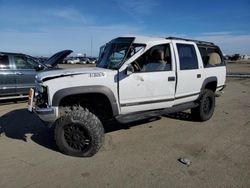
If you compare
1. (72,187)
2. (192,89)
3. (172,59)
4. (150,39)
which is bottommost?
(72,187)

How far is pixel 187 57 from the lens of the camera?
6.20m

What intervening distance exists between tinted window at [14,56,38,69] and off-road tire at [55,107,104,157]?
5.62 m

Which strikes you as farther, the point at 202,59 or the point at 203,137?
the point at 202,59

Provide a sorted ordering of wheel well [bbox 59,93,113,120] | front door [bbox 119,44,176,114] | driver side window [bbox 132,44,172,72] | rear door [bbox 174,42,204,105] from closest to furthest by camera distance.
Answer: wheel well [bbox 59,93,113,120] → front door [bbox 119,44,176,114] → driver side window [bbox 132,44,172,72] → rear door [bbox 174,42,204,105]

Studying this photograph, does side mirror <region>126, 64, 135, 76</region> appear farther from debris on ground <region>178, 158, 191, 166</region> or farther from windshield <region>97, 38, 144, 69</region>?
debris on ground <region>178, 158, 191, 166</region>

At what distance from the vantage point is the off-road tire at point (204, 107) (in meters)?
6.80

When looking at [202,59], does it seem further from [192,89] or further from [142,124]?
[142,124]

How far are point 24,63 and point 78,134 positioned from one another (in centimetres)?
601

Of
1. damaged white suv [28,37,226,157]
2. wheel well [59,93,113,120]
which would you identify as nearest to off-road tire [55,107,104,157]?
damaged white suv [28,37,226,157]

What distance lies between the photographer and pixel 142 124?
21.7 feet

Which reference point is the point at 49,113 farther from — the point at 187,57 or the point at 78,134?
the point at 187,57

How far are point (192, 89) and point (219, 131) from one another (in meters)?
1.10

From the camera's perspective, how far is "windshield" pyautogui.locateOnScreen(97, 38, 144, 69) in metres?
5.21

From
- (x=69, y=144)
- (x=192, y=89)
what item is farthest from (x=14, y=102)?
(x=192, y=89)
